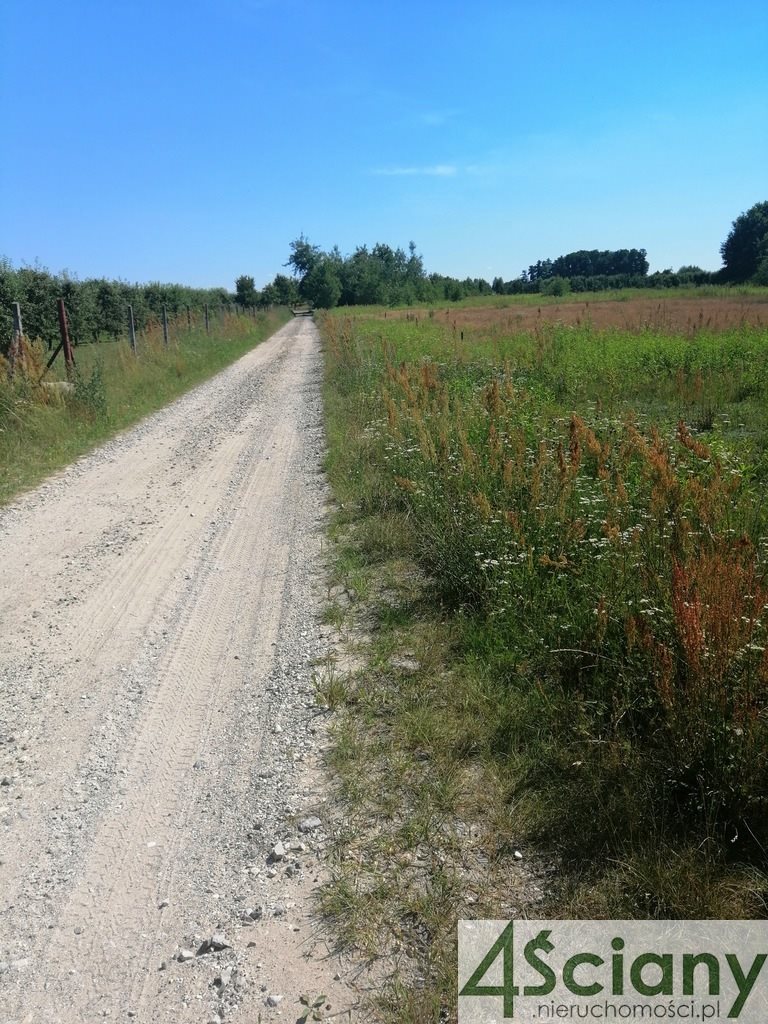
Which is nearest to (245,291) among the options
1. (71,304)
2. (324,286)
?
(324,286)

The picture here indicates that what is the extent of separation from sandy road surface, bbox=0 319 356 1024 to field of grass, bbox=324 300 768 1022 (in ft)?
1.07

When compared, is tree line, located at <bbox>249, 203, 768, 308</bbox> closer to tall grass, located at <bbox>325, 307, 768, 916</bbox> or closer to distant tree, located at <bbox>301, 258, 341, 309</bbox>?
distant tree, located at <bbox>301, 258, 341, 309</bbox>

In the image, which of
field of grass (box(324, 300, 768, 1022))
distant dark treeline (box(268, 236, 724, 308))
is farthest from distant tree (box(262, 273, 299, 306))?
field of grass (box(324, 300, 768, 1022))

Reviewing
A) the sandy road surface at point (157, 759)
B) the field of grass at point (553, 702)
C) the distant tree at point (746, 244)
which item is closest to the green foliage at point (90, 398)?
the sandy road surface at point (157, 759)

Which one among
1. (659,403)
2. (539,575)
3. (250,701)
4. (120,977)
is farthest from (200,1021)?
(659,403)

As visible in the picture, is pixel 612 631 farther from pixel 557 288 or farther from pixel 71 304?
pixel 557 288

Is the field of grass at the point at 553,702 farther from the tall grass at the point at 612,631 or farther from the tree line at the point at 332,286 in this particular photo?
the tree line at the point at 332,286

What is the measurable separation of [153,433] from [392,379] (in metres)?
4.24

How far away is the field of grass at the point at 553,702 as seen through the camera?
249cm

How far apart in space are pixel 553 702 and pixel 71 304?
2687 cm

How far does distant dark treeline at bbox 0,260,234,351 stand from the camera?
21375 mm

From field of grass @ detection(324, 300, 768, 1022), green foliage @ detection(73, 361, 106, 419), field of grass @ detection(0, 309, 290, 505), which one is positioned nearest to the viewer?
field of grass @ detection(324, 300, 768, 1022)

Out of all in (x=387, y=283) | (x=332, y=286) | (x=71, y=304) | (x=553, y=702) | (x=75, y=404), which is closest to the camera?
(x=553, y=702)

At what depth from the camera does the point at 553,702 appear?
3.36 metres
